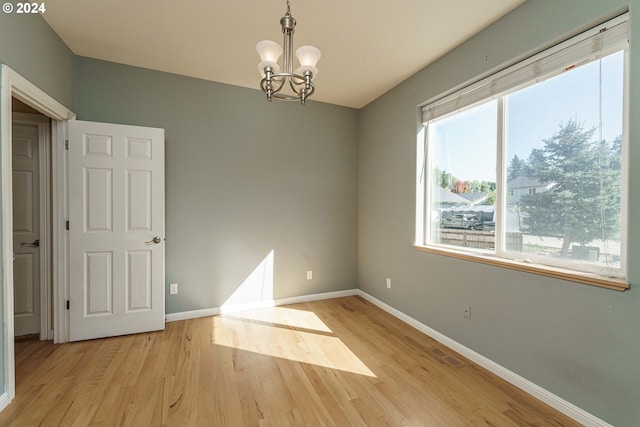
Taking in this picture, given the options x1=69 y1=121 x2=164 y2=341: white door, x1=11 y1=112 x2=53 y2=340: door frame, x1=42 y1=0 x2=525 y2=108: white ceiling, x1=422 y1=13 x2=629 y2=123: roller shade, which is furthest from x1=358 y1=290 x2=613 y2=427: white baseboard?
x1=11 y1=112 x2=53 y2=340: door frame

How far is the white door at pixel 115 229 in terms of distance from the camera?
2.54m

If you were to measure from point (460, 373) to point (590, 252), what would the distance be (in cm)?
124

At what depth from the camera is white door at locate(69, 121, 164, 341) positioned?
2.54m

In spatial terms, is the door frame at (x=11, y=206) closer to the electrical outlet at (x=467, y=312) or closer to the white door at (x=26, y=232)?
the white door at (x=26, y=232)

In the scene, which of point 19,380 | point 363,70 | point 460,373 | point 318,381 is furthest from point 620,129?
point 19,380

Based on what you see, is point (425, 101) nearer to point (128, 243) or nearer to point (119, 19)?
point (119, 19)

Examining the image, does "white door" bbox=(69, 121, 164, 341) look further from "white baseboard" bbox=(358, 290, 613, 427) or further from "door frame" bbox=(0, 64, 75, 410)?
"white baseboard" bbox=(358, 290, 613, 427)

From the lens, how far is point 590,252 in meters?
1.68

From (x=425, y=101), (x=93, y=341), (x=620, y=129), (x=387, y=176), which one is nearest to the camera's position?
(x=620, y=129)

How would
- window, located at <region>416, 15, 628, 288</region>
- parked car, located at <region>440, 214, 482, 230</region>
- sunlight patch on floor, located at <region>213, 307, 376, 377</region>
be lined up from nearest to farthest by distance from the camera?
window, located at <region>416, 15, 628, 288</region> < sunlight patch on floor, located at <region>213, 307, 376, 377</region> < parked car, located at <region>440, 214, 482, 230</region>

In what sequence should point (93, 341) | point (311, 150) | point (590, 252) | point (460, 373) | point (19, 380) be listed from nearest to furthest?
point (590, 252), point (19, 380), point (460, 373), point (93, 341), point (311, 150)

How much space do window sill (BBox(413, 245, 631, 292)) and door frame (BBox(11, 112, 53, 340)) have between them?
3.81 m

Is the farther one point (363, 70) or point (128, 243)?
point (363, 70)

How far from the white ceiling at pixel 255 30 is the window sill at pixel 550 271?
187cm
